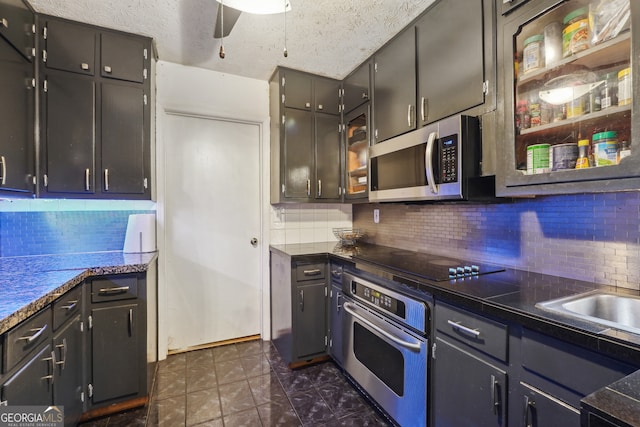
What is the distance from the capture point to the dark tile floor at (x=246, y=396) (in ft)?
5.67

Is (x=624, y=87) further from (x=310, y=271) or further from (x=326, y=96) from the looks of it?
(x=326, y=96)

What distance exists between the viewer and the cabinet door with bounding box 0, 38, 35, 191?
153 centimetres

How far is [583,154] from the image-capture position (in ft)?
3.65

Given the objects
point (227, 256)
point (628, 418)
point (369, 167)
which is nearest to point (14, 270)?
point (227, 256)

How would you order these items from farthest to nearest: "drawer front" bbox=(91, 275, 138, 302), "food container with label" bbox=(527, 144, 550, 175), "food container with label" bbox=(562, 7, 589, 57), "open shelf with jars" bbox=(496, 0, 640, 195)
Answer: "drawer front" bbox=(91, 275, 138, 302)
"food container with label" bbox=(527, 144, 550, 175)
"food container with label" bbox=(562, 7, 589, 57)
"open shelf with jars" bbox=(496, 0, 640, 195)

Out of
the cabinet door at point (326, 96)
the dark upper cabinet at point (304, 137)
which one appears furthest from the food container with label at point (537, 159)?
the cabinet door at point (326, 96)

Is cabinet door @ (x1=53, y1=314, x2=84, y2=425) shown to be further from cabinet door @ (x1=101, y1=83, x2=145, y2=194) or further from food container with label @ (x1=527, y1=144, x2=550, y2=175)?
food container with label @ (x1=527, y1=144, x2=550, y2=175)

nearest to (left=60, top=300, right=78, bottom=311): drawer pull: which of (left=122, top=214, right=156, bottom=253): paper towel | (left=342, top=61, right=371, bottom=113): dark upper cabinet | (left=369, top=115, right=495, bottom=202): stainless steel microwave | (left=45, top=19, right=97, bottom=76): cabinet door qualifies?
(left=122, top=214, right=156, bottom=253): paper towel

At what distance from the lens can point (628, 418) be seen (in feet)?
1.45

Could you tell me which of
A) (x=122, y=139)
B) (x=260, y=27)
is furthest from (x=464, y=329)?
(x=122, y=139)

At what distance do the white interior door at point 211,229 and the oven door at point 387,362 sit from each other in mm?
1190

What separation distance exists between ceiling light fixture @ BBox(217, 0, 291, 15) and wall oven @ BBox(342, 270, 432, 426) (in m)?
1.46

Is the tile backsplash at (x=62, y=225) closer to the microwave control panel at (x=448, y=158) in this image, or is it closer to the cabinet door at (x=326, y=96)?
the cabinet door at (x=326, y=96)

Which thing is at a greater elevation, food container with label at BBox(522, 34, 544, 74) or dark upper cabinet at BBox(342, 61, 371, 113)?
dark upper cabinet at BBox(342, 61, 371, 113)
